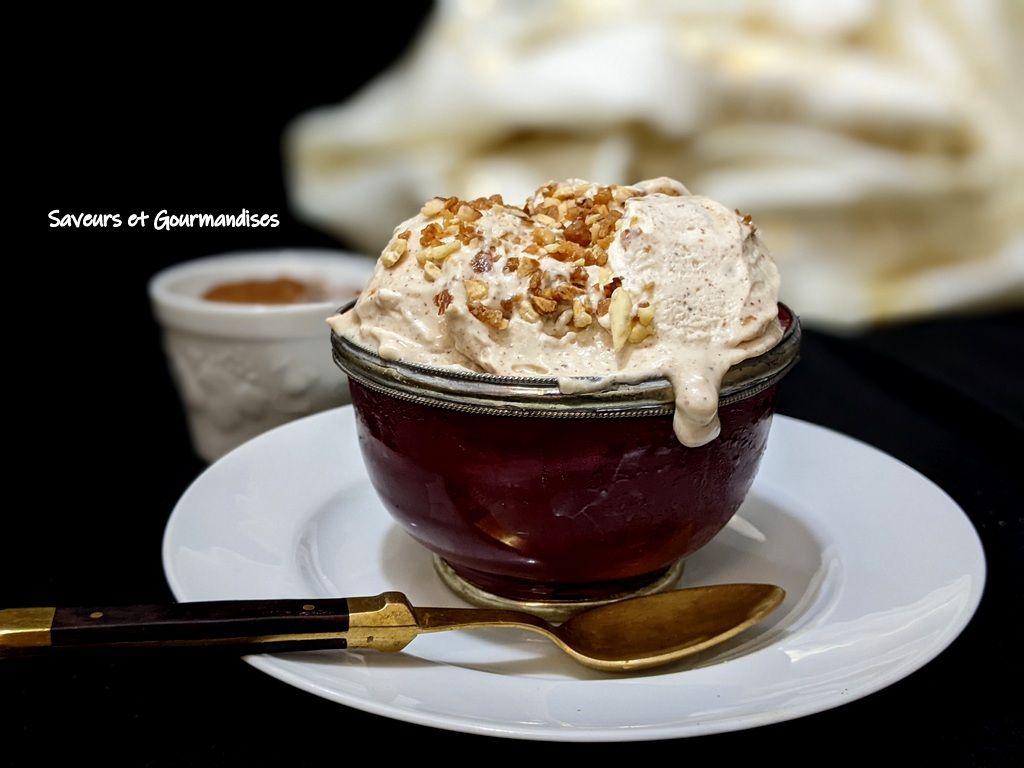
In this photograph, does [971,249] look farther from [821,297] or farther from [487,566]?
[487,566]

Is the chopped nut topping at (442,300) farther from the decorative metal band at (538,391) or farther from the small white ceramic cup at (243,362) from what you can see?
the small white ceramic cup at (243,362)

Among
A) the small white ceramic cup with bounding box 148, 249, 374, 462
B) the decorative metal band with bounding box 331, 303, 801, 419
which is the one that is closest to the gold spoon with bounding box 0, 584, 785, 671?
the decorative metal band with bounding box 331, 303, 801, 419

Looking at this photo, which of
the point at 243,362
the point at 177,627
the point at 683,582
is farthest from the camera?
the point at 243,362

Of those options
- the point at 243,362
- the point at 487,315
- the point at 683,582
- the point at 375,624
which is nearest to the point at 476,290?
the point at 487,315

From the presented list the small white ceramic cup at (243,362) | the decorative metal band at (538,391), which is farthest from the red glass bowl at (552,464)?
the small white ceramic cup at (243,362)

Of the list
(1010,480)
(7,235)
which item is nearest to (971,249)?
(1010,480)

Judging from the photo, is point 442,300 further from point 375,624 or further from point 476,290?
point 375,624

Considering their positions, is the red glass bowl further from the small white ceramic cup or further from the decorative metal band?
the small white ceramic cup
